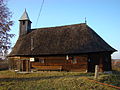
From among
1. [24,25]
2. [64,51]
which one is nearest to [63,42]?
[64,51]

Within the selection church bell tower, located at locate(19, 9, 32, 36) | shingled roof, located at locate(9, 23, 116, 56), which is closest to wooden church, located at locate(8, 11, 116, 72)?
shingled roof, located at locate(9, 23, 116, 56)

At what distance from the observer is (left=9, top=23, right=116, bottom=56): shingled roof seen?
1852 cm

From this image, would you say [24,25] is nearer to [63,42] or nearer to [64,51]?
[63,42]

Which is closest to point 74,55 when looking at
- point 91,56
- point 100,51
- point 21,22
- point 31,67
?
point 91,56

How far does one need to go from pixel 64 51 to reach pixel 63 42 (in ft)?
7.71

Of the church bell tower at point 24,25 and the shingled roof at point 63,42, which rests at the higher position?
the church bell tower at point 24,25

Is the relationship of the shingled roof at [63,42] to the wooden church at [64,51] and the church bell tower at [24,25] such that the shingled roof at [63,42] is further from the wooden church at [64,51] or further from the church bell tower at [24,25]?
the church bell tower at [24,25]

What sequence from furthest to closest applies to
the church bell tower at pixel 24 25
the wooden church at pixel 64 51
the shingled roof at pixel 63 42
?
1. the church bell tower at pixel 24 25
2. the shingled roof at pixel 63 42
3. the wooden church at pixel 64 51

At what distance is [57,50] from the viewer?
19.4 meters

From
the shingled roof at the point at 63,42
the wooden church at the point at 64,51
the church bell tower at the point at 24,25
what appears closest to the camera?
the wooden church at the point at 64,51

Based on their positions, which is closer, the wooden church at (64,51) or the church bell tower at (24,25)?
the wooden church at (64,51)

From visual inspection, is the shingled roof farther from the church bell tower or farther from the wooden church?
the church bell tower

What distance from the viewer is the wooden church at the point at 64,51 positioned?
1833 cm

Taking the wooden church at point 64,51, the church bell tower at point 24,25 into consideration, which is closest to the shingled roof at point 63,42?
the wooden church at point 64,51
